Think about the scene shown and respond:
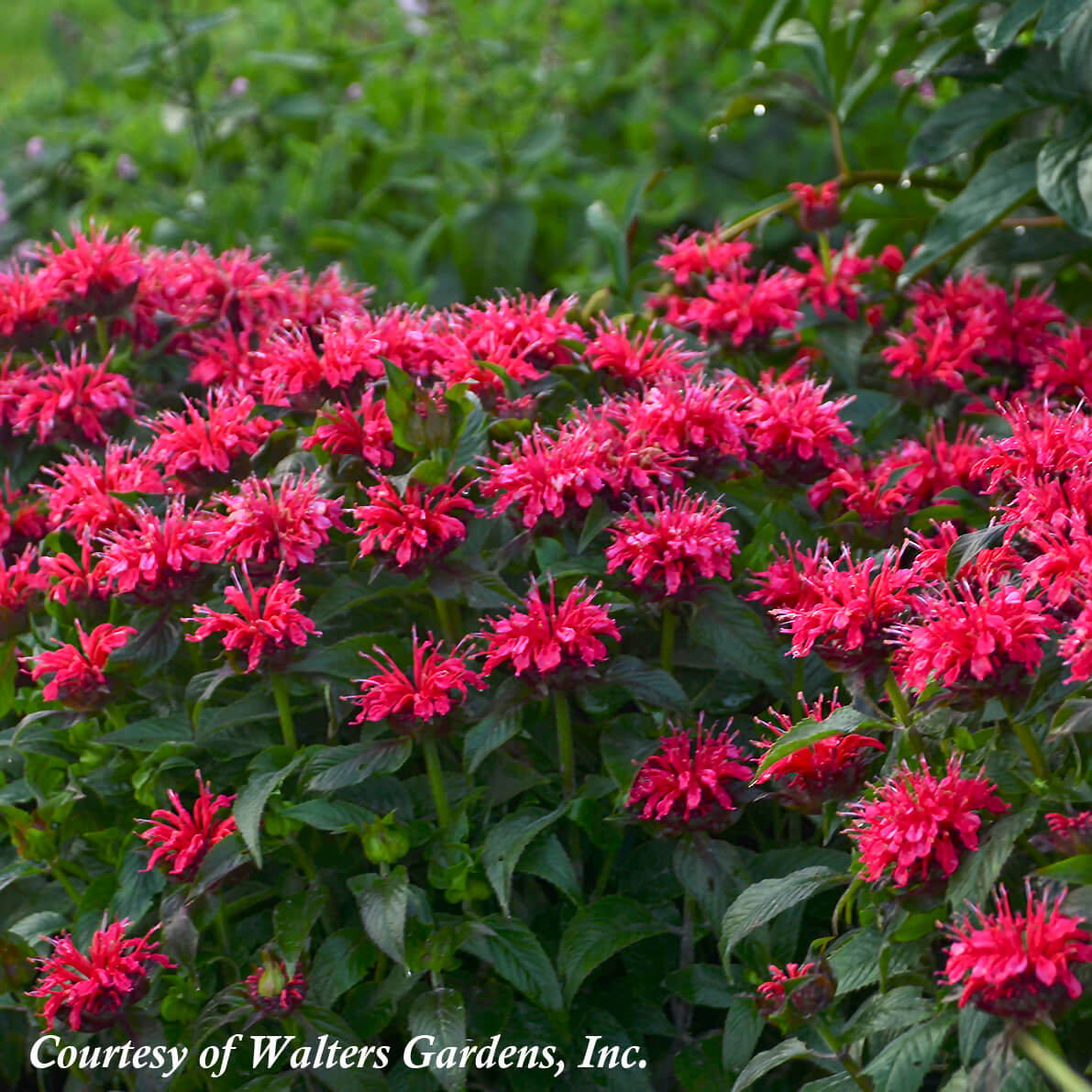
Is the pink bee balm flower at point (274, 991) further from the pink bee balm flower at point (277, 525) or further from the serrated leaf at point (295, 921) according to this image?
the pink bee balm flower at point (277, 525)

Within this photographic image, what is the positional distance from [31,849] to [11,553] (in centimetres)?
46

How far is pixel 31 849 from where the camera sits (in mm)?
1507

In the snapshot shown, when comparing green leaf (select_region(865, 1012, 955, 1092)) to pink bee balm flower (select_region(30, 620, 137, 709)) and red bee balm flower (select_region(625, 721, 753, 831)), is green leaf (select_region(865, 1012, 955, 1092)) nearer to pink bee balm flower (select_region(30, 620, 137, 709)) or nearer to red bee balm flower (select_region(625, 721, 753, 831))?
red bee balm flower (select_region(625, 721, 753, 831))

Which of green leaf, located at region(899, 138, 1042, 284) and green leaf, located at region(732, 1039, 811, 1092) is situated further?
green leaf, located at region(899, 138, 1042, 284)

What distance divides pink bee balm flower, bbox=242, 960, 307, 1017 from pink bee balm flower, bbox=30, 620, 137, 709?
35 cm

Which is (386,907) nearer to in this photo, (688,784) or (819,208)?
(688,784)

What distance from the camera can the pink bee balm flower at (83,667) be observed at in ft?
4.77

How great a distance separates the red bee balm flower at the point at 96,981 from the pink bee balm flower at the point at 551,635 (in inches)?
17.8

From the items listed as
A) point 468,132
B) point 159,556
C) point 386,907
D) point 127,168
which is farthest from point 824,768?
point 127,168

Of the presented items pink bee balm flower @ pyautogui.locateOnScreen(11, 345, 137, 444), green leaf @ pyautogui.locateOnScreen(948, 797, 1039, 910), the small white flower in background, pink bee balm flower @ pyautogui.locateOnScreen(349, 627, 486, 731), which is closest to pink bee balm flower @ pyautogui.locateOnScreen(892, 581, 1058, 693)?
green leaf @ pyautogui.locateOnScreen(948, 797, 1039, 910)

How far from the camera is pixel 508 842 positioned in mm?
1344

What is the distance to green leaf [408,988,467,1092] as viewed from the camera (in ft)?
4.19

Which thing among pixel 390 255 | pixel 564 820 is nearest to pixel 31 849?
pixel 564 820

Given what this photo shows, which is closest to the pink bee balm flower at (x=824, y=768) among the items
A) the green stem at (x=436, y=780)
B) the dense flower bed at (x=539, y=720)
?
the dense flower bed at (x=539, y=720)
